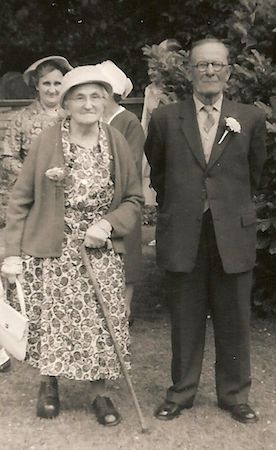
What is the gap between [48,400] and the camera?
16.4ft

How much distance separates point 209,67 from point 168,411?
75.8 inches

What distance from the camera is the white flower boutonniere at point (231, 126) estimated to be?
4.61 metres

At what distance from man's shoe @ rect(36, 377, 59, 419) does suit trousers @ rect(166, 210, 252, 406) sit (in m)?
0.65

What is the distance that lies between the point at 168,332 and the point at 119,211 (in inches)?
90.2

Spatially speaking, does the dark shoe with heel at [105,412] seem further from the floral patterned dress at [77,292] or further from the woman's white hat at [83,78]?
the woman's white hat at [83,78]

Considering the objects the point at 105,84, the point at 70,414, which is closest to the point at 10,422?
the point at 70,414

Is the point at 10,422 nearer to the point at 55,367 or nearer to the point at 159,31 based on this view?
the point at 55,367

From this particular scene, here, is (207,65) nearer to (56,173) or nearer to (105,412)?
(56,173)

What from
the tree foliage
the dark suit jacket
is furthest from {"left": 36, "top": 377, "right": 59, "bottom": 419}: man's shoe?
the tree foliage

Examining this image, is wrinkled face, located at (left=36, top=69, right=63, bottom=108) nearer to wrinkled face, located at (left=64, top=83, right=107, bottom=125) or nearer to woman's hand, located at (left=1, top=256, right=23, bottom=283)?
wrinkled face, located at (left=64, top=83, right=107, bottom=125)

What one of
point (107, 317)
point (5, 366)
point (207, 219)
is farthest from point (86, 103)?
point (5, 366)

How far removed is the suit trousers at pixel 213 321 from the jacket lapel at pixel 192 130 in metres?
0.31

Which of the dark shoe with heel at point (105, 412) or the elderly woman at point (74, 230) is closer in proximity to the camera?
the elderly woman at point (74, 230)

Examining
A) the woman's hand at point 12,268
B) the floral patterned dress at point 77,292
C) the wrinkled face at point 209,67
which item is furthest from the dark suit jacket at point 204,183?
the woman's hand at point 12,268
